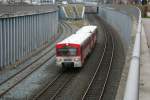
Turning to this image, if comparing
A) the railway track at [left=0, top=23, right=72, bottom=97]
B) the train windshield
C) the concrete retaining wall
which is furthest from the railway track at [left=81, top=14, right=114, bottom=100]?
the railway track at [left=0, top=23, right=72, bottom=97]

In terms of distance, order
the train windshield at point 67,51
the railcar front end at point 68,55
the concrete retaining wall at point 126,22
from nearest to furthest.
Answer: the railcar front end at point 68,55
the train windshield at point 67,51
the concrete retaining wall at point 126,22

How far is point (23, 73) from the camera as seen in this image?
88.8 ft

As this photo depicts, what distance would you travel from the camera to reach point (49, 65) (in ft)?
103

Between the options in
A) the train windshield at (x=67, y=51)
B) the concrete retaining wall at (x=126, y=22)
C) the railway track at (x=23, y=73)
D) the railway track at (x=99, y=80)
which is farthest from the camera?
the concrete retaining wall at (x=126, y=22)

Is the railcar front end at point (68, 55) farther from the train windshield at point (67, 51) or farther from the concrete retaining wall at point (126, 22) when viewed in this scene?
the concrete retaining wall at point (126, 22)

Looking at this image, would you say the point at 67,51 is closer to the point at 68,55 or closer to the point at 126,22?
the point at 68,55

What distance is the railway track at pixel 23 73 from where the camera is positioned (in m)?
22.3

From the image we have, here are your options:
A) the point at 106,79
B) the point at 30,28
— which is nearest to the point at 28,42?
the point at 30,28

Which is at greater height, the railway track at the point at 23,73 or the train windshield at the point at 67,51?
the train windshield at the point at 67,51

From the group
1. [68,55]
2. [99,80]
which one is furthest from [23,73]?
[99,80]

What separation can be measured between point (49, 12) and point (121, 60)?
2077 cm

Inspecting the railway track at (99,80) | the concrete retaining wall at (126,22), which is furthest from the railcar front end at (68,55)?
the concrete retaining wall at (126,22)

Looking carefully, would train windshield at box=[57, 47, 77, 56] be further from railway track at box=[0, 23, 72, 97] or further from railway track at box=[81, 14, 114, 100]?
railway track at box=[0, 23, 72, 97]

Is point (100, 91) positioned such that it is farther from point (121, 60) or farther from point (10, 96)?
point (121, 60)
